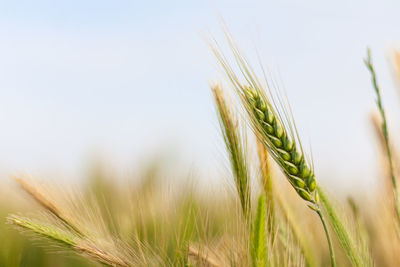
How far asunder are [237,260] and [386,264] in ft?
2.39

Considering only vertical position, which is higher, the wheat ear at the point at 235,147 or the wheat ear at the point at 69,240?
the wheat ear at the point at 235,147

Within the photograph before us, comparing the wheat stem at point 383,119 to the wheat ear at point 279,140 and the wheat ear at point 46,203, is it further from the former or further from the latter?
the wheat ear at point 46,203

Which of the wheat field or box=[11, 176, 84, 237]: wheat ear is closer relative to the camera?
the wheat field

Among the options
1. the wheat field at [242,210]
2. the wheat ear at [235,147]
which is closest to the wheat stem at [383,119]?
the wheat field at [242,210]

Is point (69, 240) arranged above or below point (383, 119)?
below

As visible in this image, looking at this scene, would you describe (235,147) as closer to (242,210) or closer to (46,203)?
(242,210)

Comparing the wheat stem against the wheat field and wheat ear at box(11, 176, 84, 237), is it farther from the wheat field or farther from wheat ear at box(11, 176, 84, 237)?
wheat ear at box(11, 176, 84, 237)

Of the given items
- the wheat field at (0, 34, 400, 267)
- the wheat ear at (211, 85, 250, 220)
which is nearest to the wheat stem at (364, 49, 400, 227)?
the wheat field at (0, 34, 400, 267)

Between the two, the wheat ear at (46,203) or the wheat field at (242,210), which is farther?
the wheat ear at (46,203)

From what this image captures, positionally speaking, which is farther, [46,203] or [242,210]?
[46,203]

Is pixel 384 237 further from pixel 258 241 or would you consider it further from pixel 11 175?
pixel 11 175

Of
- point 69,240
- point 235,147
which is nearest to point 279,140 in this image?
point 235,147

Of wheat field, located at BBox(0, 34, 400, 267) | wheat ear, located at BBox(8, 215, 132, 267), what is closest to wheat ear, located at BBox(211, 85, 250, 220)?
wheat field, located at BBox(0, 34, 400, 267)

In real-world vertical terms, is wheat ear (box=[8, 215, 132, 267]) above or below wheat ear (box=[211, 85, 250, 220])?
below
